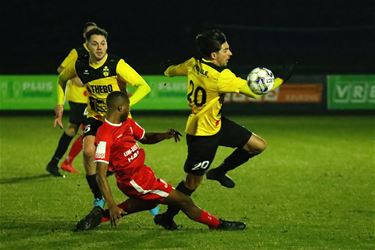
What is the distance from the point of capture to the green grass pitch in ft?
25.5

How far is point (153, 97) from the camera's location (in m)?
22.3

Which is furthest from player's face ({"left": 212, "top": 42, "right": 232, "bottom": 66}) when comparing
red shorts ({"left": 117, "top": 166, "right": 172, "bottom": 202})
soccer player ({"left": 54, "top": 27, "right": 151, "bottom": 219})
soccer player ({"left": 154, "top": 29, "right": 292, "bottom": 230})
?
red shorts ({"left": 117, "top": 166, "right": 172, "bottom": 202})

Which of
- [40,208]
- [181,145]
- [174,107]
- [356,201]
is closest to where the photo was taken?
[40,208]

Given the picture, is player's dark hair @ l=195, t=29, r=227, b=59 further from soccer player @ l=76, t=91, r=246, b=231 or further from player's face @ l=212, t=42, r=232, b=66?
soccer player @ l=76, t=91, r=246, b=231

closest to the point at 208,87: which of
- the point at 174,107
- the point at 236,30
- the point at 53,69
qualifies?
the point at 174,107

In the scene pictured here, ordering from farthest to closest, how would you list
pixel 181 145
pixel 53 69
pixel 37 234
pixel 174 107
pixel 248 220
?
1. pixel 53 69
2. pixel 174 107
3. pixel 181 145
4. pixel 248 220
5. pixel 37 234

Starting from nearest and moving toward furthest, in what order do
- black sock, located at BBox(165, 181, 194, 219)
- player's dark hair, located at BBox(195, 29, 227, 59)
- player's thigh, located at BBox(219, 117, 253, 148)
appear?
black sock, located at BBox(165, 181, 194, 219) < player's dark hair, located at BBox(195, 29, 227, 59) < player's thigh, located at BBox(219, 117, 253, 148)

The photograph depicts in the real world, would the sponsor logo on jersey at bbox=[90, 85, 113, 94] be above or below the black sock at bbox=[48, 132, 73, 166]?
above

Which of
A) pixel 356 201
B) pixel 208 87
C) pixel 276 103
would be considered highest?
pixel 208 87

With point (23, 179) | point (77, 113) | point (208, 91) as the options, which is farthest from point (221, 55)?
point (23, 179)

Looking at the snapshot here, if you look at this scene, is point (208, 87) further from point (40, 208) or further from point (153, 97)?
point (153, 97)

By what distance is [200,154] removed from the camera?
8406 mm

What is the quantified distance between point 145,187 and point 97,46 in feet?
6.27

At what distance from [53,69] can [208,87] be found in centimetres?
1667
